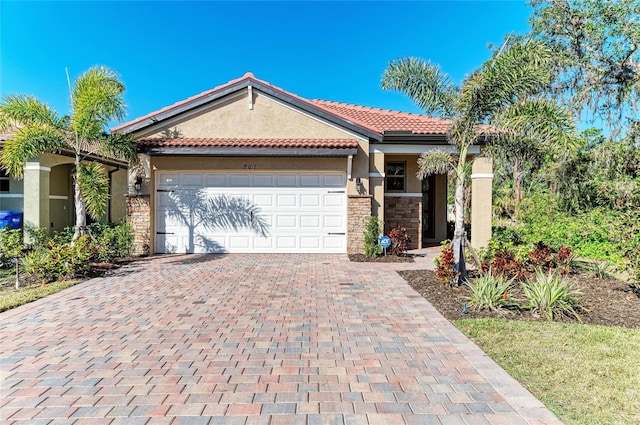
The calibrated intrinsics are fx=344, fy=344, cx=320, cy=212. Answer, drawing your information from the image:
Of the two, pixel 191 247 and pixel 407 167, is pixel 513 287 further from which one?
pixel 191 247

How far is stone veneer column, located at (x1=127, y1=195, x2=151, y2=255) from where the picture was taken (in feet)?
37.5

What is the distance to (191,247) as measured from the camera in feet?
39.1

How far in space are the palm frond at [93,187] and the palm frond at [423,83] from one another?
7761mm

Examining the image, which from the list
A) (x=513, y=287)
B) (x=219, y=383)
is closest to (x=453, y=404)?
(x=219, y=383)

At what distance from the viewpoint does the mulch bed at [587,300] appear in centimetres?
557

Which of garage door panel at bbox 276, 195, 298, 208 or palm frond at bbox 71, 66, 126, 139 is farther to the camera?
garage door panel at bbox 276, 195, 298, 208

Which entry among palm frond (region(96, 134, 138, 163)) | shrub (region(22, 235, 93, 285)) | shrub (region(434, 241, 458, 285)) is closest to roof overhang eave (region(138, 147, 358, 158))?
palm frond (region(96, 134, 138, 163))

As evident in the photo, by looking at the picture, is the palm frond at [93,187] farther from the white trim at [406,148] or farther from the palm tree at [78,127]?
the white trim at [406,148]

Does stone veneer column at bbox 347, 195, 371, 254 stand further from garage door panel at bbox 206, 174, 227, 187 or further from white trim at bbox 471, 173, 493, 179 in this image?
garage door panel at bbox 206, 174, 227, 187

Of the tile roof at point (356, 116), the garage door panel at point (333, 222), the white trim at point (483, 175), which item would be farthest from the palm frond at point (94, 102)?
the white trim at point (483, 175)

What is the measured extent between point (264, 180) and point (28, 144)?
6.32 m

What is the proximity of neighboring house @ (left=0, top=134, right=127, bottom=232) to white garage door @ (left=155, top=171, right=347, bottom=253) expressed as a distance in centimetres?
395

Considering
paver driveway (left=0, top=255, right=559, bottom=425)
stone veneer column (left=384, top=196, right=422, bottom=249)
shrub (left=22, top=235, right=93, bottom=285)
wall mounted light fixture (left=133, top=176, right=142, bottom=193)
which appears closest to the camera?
paver driveway (left=0, top=255, right=559, bottom=425)

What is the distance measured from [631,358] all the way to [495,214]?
1993cm
